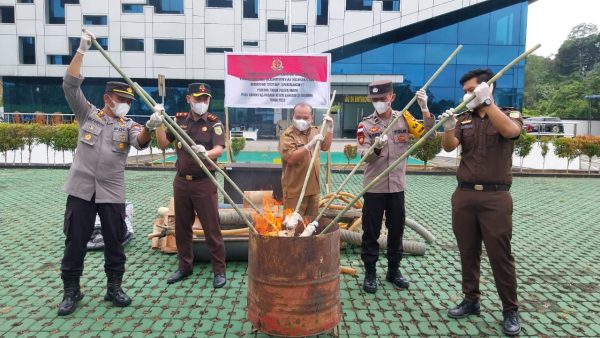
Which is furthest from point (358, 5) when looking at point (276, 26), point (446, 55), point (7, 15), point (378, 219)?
point (378, 219)

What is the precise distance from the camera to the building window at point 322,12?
27.5 meters

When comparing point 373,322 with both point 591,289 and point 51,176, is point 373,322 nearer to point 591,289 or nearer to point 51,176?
point 591,289

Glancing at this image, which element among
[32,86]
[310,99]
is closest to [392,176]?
[310,99]

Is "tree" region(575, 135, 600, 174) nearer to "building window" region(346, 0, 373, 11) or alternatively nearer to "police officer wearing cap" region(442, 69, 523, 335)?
"police officer wearing cap" region(442, 69, 523, 335)

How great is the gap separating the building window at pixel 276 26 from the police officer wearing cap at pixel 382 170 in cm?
2490

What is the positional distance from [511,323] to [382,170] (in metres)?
1.57

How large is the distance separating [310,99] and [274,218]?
4.50 m

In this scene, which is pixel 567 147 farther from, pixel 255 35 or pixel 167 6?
pixel 167 6

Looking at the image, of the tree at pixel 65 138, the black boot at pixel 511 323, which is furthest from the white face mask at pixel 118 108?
the tree at pixel 65 138

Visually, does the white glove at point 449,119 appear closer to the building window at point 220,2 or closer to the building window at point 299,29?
the building window at point 299,29

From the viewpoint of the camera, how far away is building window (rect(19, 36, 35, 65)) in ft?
91.2

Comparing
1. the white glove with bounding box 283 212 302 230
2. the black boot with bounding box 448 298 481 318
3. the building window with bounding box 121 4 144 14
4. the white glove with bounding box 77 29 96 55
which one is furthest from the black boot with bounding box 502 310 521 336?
the building window with bounding box 121 4 144 14

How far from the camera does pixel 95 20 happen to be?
27656 millimetres

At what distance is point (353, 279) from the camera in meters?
4.41
